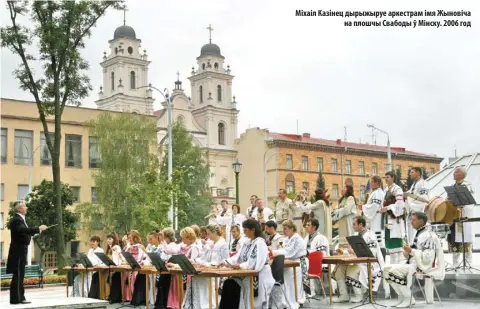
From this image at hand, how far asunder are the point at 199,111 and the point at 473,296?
70.3 m

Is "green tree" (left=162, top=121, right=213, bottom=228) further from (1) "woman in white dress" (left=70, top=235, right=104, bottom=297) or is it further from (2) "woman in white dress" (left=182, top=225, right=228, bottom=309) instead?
(2) "woman in white dress" (left=182, top=225, right=228, bottom=309)

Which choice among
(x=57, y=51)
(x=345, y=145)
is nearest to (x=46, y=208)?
(x=57, y=51)

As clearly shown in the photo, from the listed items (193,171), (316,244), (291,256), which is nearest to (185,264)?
(291,256)

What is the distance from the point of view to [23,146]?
53.6m

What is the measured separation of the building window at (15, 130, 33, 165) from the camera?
53.3m

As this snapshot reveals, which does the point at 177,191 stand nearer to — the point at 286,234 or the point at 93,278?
the point at 93,278

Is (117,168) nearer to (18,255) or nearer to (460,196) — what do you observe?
(18,255)

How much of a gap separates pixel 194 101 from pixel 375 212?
7137 centimetres

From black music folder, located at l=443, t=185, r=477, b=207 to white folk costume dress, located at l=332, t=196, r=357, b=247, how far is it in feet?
8.76

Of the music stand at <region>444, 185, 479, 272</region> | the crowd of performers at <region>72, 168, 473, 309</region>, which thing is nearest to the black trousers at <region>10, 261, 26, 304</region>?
the crowd of performers at <region>72, 168, 473, 309</region>

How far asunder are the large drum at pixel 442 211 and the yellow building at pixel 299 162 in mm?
60061

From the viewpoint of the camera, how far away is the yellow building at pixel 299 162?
76.9 metres

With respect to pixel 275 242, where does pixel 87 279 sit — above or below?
below

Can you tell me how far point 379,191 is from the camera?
15453mm
